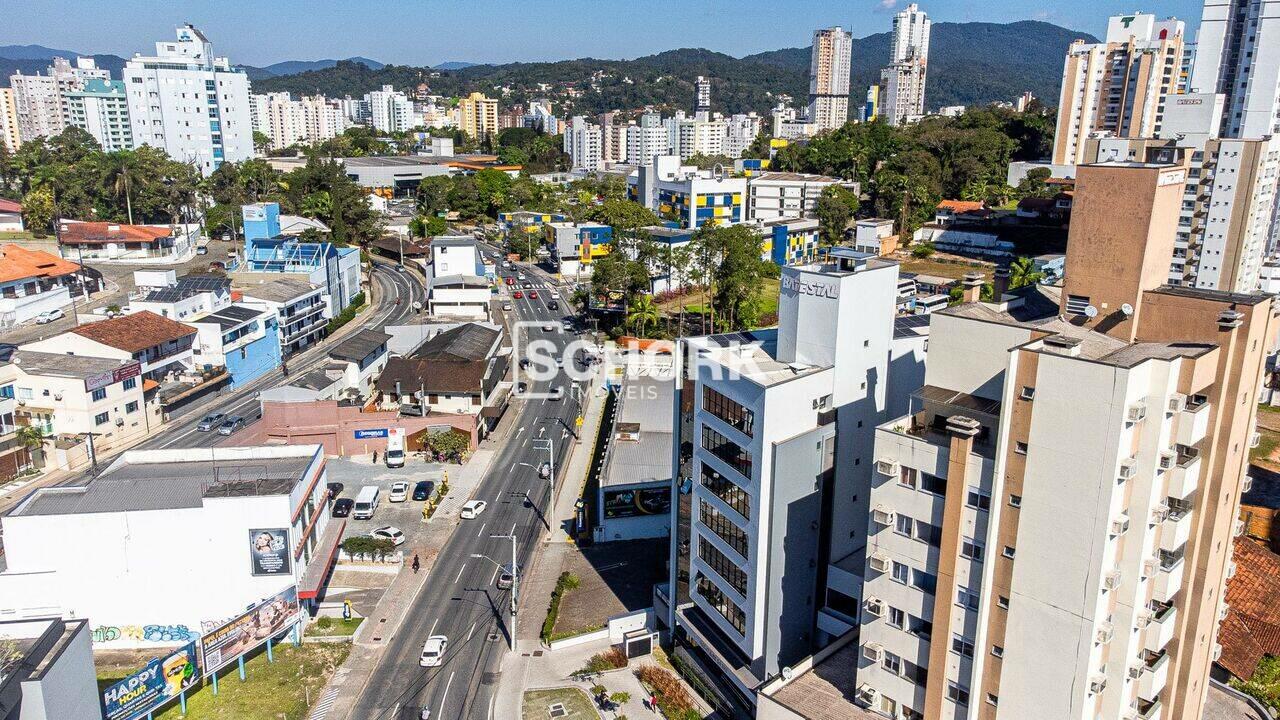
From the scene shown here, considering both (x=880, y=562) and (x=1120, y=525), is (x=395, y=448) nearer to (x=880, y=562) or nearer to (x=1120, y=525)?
(x=880, y=562)

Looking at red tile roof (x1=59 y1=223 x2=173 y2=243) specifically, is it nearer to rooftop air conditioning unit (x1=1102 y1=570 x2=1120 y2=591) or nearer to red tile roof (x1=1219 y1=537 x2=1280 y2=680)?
rooftop air conditioning unit (x1=1102 y1=570 x2=1120 y2=591)

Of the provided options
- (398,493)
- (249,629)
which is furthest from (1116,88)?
(249,629)

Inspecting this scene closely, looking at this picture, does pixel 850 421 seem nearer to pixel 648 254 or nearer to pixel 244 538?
pixel 244 538

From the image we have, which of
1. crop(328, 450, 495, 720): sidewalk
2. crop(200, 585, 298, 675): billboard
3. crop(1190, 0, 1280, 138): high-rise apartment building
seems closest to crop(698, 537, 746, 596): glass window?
crop(328, 450, 495, 720): sidewalk

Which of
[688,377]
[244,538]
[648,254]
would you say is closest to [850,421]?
[688,377]

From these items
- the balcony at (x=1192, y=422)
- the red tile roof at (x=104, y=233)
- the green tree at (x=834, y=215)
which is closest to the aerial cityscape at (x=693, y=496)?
the balcony at (x=1192, y=422)

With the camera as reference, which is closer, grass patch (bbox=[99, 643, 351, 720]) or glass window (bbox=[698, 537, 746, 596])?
glass window (bbox=[698, 537, 746, 596])
